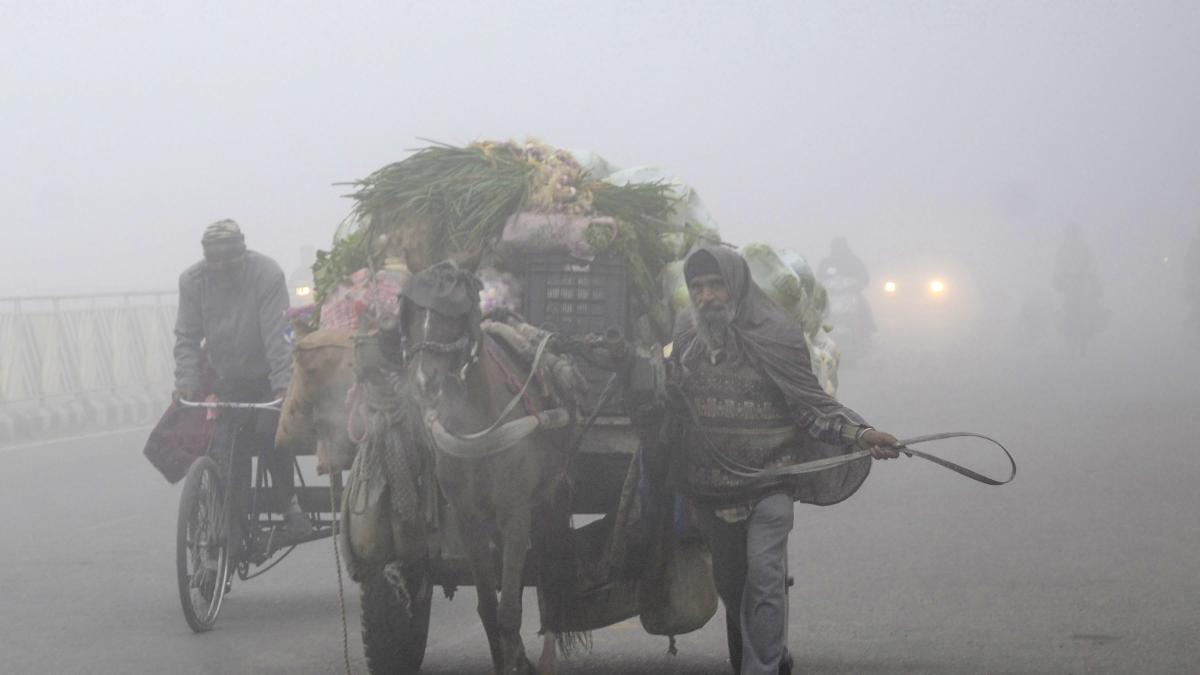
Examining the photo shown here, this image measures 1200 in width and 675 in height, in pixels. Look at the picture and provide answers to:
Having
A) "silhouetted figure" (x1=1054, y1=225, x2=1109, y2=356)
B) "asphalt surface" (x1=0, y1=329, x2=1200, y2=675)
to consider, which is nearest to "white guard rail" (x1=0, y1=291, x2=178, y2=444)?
"asphalt surface" (x1=0, y1=329, x2=1200, y2=675)

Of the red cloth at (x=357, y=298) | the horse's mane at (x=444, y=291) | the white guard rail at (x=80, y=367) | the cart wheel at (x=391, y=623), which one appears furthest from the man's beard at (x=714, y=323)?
the white guard rail at (x=80, y=367)

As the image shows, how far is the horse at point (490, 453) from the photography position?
6.30m

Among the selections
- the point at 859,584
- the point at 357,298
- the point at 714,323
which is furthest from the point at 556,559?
the point at 859,584

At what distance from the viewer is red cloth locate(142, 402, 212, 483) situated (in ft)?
31.7

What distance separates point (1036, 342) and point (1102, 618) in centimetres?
5202

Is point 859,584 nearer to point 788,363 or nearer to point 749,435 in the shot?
point 749,435

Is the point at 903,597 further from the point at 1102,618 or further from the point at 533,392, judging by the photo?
the point at 533,392

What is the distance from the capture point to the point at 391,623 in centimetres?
734

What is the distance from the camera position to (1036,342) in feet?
195

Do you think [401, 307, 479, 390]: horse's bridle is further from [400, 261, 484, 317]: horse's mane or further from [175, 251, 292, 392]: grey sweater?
[175, 251, 292, 392]: grey sweater

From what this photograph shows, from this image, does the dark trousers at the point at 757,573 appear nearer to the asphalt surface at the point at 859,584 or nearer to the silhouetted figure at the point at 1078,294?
the asphalt surface at the point at 859,584

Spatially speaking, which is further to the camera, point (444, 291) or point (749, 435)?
point (749, 435)

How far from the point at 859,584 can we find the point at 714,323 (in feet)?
14.1

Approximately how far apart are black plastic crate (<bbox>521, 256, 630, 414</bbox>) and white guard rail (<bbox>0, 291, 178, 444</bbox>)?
1391 cm
